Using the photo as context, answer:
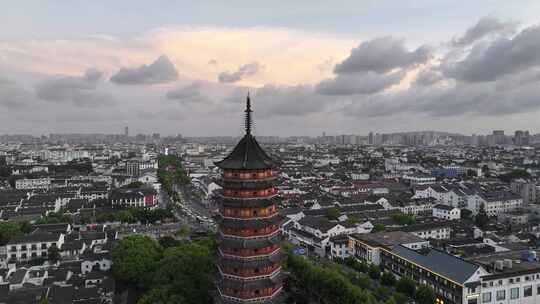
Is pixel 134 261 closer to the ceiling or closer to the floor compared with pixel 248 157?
closer to the floor

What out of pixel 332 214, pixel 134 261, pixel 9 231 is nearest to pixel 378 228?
pixel 332 214

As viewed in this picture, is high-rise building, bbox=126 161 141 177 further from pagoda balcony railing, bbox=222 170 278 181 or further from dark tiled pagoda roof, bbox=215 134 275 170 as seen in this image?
pagoda balcony railing, bbox=222 170 278 181

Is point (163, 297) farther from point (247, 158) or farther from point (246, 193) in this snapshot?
point (247, 158)

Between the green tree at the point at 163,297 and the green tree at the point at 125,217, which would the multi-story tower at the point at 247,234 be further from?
the green tree at the point at 125,217

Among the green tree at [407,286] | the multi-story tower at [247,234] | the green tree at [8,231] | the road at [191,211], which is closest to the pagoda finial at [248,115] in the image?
the multi-story tower at [247,234]

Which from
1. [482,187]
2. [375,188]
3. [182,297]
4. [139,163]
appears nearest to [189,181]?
[139,163]

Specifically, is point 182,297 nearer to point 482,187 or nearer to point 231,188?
point 231,188

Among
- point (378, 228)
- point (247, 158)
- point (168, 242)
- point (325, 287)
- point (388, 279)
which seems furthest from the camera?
point (378, 228)

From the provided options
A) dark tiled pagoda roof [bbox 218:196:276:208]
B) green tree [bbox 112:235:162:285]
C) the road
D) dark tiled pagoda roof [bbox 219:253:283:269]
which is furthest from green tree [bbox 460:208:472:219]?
dark tiled pagoda roof [bbox 218:196:276:208]
